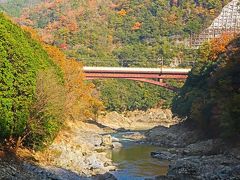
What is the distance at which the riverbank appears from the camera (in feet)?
78.0

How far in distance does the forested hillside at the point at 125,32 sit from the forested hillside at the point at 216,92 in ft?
99.6

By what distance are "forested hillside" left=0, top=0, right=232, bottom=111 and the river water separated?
38.7 m

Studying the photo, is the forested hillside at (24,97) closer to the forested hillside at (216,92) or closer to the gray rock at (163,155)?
the gray rock at (163,155)

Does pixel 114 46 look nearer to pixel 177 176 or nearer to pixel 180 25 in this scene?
pixel 180 25

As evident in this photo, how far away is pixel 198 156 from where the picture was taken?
96.7 feet

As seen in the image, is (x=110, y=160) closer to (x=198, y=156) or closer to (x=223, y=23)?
(x=198, y=156)

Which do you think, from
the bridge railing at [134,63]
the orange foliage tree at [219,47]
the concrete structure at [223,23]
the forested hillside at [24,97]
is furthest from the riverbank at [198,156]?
the concrete structure at [223,23]

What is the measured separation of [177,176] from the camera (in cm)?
2439

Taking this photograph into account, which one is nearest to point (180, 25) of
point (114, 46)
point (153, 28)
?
point (153, 28)

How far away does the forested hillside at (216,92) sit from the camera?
2898cm

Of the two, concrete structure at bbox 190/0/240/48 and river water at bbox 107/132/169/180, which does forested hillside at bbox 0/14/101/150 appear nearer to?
river water at bbox 107/132/169/180

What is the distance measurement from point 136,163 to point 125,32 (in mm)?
77421

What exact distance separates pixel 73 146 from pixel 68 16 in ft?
268

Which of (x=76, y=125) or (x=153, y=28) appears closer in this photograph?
(x=76, y=125)
